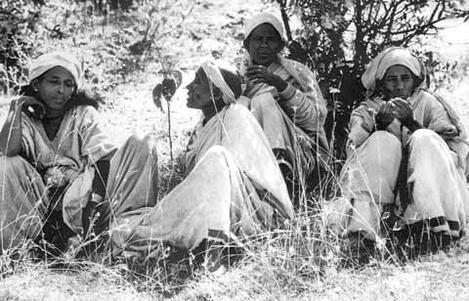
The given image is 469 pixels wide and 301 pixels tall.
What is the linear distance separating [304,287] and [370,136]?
3.82 feet

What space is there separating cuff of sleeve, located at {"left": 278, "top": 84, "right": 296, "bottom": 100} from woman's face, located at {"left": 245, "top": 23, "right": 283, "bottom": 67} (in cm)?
37

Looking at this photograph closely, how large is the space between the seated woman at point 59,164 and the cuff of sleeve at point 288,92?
122cm

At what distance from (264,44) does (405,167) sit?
157 cm

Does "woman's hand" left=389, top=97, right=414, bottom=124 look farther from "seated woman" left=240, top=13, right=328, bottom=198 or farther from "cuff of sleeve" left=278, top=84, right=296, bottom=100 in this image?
"cuff of sleeve" left=278, top=84, right=296, bottom=100

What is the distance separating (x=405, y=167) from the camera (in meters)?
4.56

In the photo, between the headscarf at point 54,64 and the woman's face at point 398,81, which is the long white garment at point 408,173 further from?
the headscarf at point 54,64

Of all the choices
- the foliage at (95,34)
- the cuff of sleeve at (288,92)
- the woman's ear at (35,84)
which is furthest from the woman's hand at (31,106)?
the foliage at (95,34)

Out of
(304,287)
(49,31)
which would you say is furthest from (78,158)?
(49,31)

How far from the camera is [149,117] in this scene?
749 centimetres

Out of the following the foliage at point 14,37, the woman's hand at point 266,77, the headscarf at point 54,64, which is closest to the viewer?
the headscarf at point 54,64

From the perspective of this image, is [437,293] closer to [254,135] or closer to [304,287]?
[304,287]

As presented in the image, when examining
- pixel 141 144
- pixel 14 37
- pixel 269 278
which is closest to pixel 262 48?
pixel 141 144

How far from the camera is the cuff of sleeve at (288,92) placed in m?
5.32

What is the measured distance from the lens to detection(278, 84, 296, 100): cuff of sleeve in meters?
5.32
